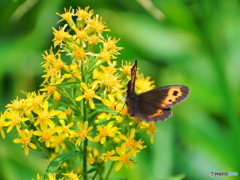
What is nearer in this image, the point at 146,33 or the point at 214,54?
the point at 214,54

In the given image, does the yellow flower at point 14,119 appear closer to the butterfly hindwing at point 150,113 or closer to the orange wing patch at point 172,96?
the butterfly hindwing at point 150,113

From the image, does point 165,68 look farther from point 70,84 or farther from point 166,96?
point 70,84

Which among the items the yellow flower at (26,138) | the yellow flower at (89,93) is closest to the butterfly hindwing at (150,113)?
the yellow flower at (89,93)

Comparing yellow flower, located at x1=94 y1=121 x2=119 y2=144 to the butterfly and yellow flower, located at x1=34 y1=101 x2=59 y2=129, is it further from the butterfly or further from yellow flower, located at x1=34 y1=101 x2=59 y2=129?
yellow flower, located at x1=34 y1=101 x2=59 y2=129

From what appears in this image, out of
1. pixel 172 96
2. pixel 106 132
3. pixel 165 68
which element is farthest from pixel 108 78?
pixel 165 68

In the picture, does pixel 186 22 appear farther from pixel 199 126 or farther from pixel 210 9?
pixel 210 9

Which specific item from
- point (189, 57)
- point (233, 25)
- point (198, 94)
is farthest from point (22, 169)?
point (233, 25)
